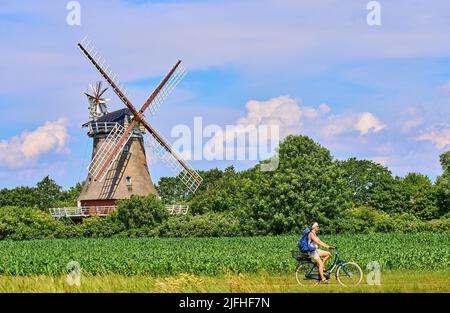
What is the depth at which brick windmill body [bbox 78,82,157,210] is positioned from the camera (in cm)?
6650

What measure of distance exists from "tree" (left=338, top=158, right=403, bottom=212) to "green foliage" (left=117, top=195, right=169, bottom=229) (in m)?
35.2

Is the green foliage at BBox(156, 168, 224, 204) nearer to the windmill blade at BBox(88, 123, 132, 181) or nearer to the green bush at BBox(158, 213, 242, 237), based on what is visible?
the windmill blade at BBox(88, 123, 132, 181)

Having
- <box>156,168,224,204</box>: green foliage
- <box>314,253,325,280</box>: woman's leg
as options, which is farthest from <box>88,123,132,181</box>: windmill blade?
<box>156,168,224,204</box>: green foliage

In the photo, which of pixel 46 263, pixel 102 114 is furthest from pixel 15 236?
pixel 46 263

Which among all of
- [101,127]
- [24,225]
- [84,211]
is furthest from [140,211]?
[101,127]

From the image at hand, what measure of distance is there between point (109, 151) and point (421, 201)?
40288 millimetres

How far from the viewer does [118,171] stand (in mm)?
66500

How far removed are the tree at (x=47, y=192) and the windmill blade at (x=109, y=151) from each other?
188 ft

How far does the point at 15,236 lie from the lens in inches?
2466

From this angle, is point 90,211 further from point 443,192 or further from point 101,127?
point 443,192

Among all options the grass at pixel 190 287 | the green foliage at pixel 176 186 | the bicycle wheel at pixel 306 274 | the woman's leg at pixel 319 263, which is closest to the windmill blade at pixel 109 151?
the grass at pixel 190 287
